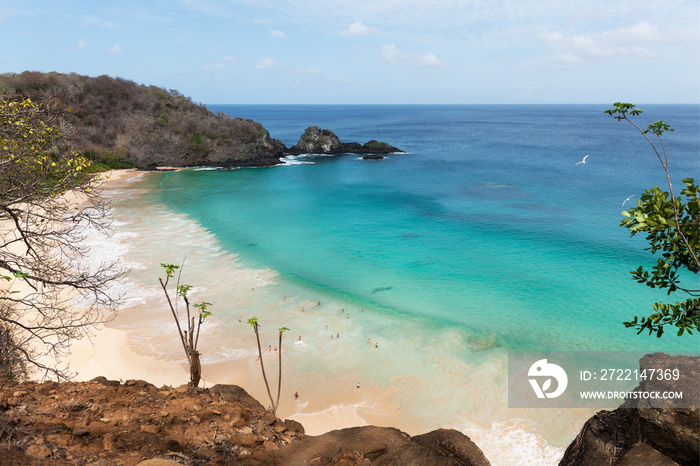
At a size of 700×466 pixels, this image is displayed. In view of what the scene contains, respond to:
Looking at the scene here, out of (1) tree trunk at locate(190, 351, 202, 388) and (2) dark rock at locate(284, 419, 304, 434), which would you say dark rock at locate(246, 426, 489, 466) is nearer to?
(2) dark rock at locate(284, 419, 304, 434)

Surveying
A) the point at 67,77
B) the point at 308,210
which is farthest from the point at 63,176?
the point at 67,77

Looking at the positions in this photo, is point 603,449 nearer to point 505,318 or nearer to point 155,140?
point 505,318

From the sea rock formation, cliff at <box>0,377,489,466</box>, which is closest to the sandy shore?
cliff at <box>0,377,489,466</box>

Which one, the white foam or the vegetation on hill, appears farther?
the vegetation on hill

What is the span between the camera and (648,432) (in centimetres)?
612

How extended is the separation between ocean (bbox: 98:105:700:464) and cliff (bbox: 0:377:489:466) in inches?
386

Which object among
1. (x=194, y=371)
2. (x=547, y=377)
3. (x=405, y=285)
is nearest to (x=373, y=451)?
(x=194, y=371)

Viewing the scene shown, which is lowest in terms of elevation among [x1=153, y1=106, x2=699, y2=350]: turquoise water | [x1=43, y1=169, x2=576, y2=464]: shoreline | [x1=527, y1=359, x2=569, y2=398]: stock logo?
[x1=527, y1=359, x2=569, y2=398]: stock logo

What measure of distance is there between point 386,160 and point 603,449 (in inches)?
3437

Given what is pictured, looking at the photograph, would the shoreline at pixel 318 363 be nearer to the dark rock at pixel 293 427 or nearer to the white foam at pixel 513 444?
the white foam at pixel 513 444

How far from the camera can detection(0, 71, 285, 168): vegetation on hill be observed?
75.8 metres

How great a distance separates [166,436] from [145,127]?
8660 centimetres

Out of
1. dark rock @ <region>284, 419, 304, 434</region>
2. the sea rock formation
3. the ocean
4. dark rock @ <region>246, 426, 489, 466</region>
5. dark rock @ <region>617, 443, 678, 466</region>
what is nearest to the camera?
dark rock @ <region>617, 443, 678, 466</region>

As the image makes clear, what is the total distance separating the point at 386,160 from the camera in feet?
299
